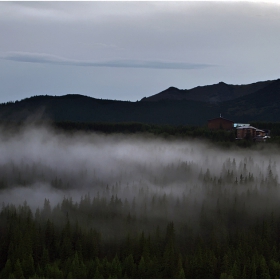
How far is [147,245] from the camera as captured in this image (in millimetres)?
139250

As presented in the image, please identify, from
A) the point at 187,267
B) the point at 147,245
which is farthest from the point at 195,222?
the point at 187,267

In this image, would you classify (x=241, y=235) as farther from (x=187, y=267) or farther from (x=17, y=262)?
(x=17, y=262)

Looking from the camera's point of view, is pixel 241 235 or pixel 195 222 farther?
pixel 195 222

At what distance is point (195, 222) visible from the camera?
19200cm

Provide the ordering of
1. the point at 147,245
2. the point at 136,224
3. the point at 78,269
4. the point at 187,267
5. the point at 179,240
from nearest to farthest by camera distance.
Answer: the point at 78,269
the point at 187,267
the point at 147,245
the point at 179,240
the point at 136,224

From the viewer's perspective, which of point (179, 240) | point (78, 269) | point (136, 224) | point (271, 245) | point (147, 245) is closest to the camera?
point (78, 269)

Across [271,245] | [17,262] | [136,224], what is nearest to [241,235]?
[271,245]

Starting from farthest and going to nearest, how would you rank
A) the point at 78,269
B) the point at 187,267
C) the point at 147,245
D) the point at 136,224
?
1. the point at 136,224
2. the point at 147,245
3. the point at 187,267
4. the point at 78,269

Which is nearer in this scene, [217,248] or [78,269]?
[78,269]

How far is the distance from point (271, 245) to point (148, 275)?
4670 centimetres

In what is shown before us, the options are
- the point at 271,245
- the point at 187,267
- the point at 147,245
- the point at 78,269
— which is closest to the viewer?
the point at 78,269

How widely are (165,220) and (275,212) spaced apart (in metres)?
41.4

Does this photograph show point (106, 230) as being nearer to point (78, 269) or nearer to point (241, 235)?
point (241, 235)

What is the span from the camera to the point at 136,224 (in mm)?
187125
